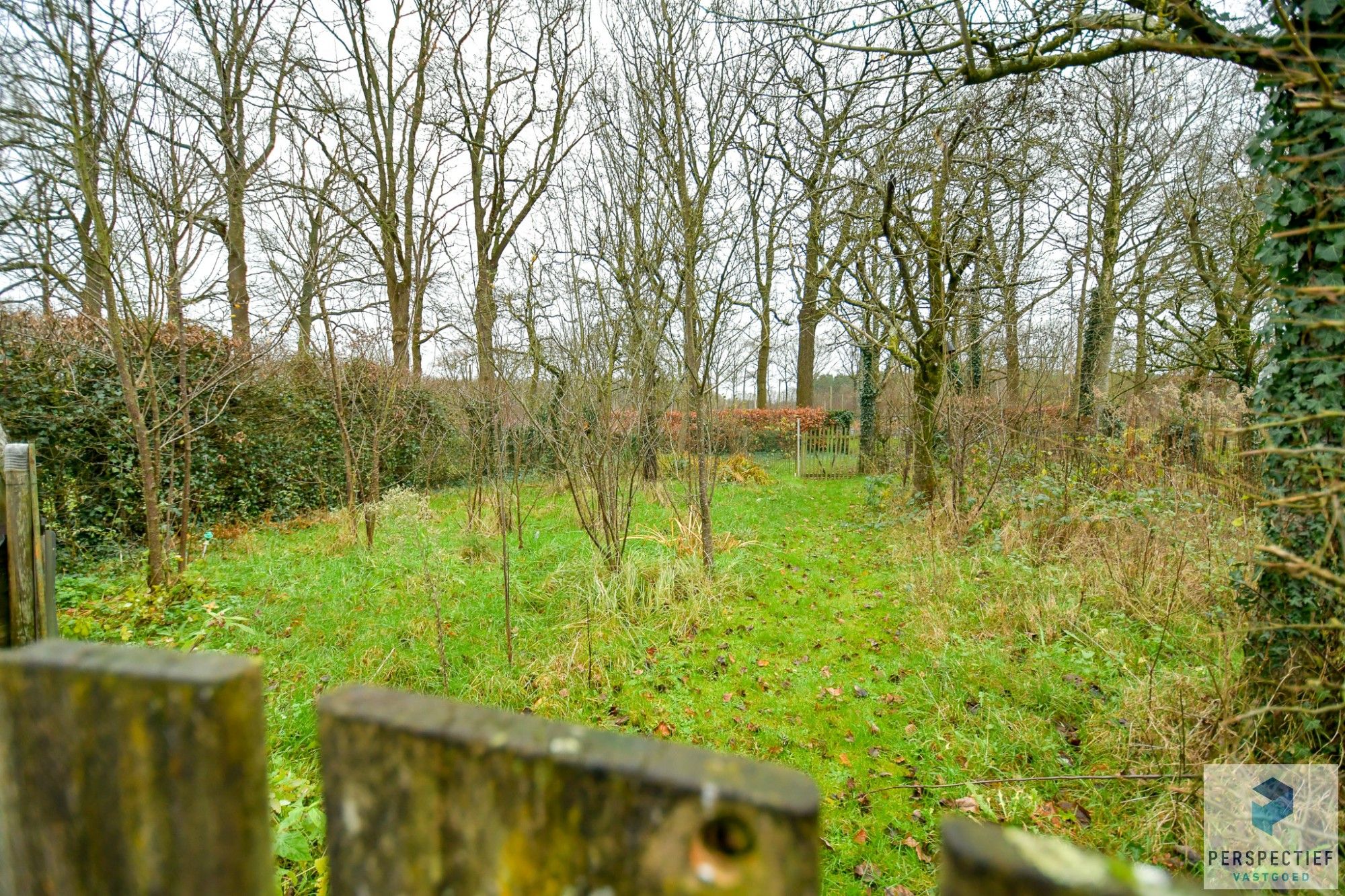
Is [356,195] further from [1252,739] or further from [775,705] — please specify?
[1252,739]

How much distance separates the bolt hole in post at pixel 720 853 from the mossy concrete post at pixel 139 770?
0.37 metres

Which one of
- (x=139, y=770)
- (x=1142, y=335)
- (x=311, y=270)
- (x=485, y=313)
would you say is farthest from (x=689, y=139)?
(x=1142, y=335)

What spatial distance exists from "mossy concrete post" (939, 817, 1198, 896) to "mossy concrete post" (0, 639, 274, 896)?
0.54m

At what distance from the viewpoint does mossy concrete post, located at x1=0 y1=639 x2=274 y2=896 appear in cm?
47

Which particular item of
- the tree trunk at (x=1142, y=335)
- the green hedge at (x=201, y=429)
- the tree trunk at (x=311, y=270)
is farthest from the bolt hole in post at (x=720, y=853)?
the tree trunk at (x=1142, y=335)

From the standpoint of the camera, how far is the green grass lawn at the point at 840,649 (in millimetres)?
2619

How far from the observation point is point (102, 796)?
49cm

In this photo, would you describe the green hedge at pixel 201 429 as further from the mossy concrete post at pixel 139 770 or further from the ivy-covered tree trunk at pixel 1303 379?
the ivy-covered tree trunk at pixel 1303 379

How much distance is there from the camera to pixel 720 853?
0.42 meters

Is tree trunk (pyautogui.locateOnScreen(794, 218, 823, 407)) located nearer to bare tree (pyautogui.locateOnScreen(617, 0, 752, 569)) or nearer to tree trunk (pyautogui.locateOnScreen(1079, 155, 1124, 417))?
bare tree (pyautogui.locateOnScreen(617, 0, 752, 569))

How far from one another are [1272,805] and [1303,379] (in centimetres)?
177

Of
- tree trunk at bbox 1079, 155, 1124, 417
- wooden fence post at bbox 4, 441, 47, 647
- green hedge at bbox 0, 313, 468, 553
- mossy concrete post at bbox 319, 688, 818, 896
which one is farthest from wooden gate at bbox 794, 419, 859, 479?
mossy concrete post at bbox 319, 688, 818, 896

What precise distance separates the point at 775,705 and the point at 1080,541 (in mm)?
3672

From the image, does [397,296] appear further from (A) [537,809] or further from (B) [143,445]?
(A) [537,809]
